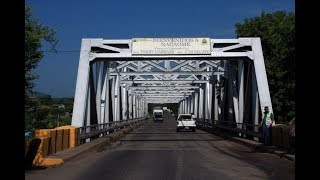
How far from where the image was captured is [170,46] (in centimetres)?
2781

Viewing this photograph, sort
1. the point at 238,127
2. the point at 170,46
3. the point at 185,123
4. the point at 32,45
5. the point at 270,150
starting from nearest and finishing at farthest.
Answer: the point at 32,45 → the point at 270,150 → the point at 170,46 → the point at 238,127 → the point at 185,123

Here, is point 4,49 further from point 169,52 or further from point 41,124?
point 169,52

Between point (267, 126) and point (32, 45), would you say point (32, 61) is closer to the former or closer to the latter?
point (32, 45)

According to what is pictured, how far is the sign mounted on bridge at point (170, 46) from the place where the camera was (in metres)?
27.6

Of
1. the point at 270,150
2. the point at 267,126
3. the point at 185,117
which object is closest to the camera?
the point at 270,150

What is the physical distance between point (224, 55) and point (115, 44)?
20.5 feet

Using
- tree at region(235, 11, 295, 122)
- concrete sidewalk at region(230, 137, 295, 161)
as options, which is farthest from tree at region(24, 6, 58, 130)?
tree at region(235, 11, 295, 122)

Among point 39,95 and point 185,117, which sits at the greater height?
point 39,95

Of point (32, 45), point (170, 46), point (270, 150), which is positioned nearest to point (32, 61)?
point (32, 45)

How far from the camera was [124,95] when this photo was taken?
2408 inches

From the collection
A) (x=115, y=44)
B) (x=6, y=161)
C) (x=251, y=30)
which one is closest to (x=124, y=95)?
(x=251, y=30)

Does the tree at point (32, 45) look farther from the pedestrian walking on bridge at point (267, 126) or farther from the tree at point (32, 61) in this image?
the pedestrian walking on bridge at point (267, 126)

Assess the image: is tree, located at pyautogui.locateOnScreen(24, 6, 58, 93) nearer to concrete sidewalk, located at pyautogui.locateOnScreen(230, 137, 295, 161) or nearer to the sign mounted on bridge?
concrete sidewalk, located at pyautogui.locateOnScreen(230, 137, 295, 161)

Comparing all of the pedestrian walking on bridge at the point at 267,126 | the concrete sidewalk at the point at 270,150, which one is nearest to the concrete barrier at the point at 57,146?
the concrete sidewalk at the point at 270,150
